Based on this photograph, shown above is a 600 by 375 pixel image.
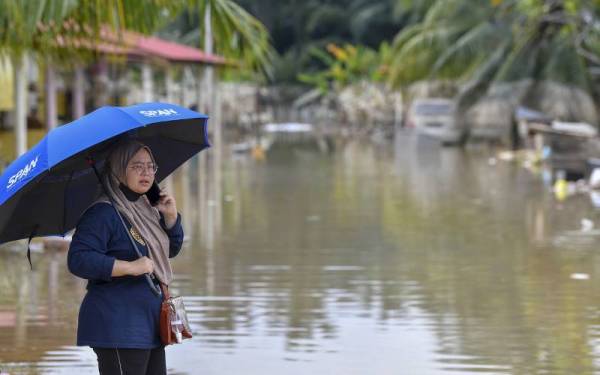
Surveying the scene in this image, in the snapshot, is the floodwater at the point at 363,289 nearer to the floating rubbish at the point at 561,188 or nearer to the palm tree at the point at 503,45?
the floating rubbish at the point at 561,188

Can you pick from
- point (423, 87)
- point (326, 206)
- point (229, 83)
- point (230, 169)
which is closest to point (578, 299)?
point (326, 206)

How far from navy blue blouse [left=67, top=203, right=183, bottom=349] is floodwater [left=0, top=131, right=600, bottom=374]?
8.29 feet

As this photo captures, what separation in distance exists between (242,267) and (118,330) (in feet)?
24.4

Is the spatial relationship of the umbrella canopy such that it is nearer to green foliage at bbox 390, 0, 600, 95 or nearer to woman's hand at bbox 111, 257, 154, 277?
woman's hand at bbox 111, 257, 154, 277

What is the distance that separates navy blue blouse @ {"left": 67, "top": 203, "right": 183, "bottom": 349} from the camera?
17.5 feet

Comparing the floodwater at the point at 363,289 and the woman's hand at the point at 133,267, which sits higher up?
the woman's hand at the point at 133,267

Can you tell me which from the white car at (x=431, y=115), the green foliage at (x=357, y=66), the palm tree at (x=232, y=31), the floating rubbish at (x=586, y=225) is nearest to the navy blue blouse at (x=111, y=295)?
the palm tree at (x=232, y=31)

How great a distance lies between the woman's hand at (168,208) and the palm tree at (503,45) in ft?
88.0

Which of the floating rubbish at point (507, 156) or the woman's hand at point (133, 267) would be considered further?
the floating rubbish at point (507, 156)

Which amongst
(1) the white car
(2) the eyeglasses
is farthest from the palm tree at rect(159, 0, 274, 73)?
(1) the white car

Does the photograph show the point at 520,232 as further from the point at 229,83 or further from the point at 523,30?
the point at 229,83

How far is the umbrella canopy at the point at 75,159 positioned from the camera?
17.8 ft

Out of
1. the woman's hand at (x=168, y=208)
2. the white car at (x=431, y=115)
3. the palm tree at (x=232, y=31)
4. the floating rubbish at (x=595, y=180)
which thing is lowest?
the woman's hand at (x=168, y=208)

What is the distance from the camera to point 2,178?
5574 mm
